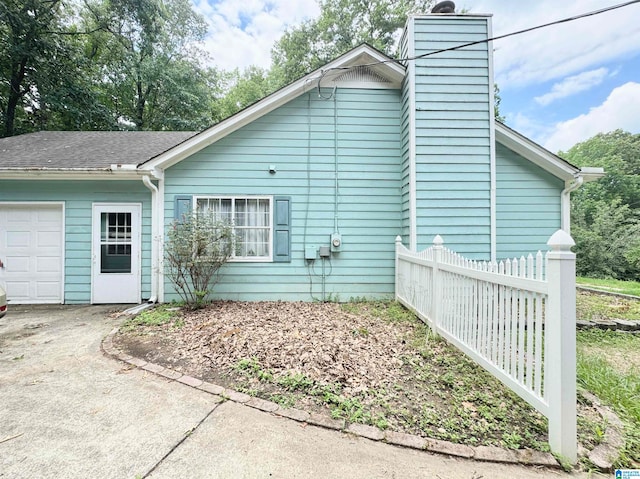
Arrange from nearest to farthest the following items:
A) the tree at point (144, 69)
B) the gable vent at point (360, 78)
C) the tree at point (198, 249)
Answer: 1. the tree at point (198, 249)
2. the gable vent at point (360, 78)
3. the tree at point (144, 69)

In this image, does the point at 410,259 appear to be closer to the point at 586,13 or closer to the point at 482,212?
the point at 482,212

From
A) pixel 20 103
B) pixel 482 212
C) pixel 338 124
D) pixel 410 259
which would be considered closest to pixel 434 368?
pixel 410 259

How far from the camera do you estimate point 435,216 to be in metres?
5.27

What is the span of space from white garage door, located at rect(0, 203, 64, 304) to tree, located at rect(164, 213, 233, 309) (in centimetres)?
258

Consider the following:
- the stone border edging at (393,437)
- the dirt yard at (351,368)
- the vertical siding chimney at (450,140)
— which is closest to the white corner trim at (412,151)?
the vertical siding chimney at (450,140)

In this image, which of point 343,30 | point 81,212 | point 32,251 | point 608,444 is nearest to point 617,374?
point 608,444

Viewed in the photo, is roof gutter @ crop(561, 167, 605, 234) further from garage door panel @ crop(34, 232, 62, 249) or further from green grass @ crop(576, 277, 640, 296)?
garage door panel @ crop(34, 232, 62, 249)

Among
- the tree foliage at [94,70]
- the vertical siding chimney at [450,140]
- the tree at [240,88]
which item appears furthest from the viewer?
the tree at [240,88]

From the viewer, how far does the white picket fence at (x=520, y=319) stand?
6.12 feet

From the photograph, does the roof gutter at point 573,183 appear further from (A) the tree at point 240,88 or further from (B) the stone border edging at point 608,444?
(A) the tree at point 240,88

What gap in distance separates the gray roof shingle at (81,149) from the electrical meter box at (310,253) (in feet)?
12.5

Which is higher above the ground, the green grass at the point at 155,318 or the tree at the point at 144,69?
the tree at the point at 144,69

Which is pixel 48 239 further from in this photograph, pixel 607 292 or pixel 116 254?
pixel 607 292

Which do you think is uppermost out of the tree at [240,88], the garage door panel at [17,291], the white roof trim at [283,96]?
the tree at [240,88]
